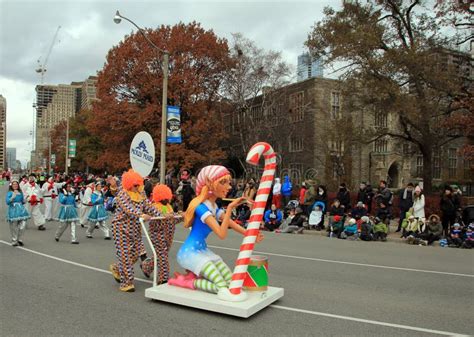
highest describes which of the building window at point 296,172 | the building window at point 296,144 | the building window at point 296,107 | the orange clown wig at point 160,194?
the building window at point 296,107

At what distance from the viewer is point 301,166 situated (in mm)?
39531

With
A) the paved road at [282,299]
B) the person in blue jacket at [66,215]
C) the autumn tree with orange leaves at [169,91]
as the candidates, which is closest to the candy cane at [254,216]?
the paved road at [282,299]

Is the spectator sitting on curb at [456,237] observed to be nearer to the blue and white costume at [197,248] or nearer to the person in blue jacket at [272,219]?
the person in blue jacket at [272,219]

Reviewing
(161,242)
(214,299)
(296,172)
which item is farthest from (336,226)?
(296,172)

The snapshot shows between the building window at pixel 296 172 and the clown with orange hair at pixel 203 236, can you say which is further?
the building window at pixel 296 172

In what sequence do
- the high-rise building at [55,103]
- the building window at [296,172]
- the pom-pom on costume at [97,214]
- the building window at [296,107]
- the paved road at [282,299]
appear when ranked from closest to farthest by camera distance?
the paved road at [282,299] → the pom-pom on costume at [97,214] → the building window at [296,107] → the building window at [296,172] → the high-rise building at [55,103]

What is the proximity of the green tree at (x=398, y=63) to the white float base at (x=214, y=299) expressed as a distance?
15848 millimetres

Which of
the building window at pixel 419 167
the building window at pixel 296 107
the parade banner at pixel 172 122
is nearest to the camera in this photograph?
the parade banner at pixel 172 122

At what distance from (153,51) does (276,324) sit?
32.6 metres

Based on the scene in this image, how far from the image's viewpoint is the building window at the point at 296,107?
35531 mm

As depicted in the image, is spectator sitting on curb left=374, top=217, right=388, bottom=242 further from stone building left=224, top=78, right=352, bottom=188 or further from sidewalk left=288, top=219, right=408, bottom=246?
stone building left=224, top=78, right=352, bottom=188

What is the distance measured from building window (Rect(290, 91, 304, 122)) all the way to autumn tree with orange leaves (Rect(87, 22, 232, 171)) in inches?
239

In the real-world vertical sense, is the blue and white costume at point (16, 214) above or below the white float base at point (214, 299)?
above

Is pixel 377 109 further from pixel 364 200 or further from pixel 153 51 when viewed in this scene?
pixel 153 51
